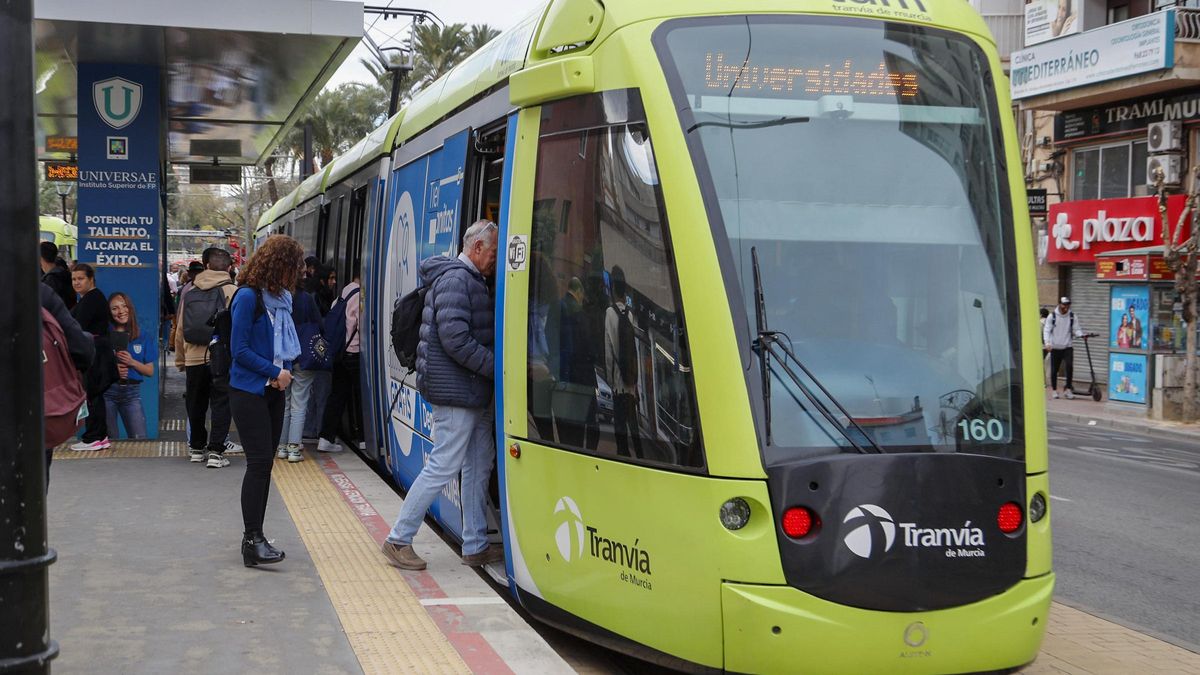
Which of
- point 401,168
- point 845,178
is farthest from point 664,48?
point 401,168

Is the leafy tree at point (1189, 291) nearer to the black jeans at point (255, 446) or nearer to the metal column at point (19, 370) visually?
the black jeans at point (255, 446)

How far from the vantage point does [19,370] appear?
137 inches

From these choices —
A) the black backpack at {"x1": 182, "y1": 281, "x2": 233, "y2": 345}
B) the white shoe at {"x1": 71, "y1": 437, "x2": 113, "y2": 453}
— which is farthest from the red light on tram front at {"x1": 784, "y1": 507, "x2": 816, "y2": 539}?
the white shoe at {"x1": 71, "y1": 437, "x2": 113, "y2": 453}

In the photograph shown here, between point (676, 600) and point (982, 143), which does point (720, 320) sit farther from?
point (982, 143)

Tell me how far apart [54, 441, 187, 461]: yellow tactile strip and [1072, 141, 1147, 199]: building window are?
21102 millimetres

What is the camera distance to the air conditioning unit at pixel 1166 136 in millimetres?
24578

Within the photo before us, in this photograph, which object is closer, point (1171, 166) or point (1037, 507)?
point (1037, 507)

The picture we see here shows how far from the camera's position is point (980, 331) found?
17.0 ft

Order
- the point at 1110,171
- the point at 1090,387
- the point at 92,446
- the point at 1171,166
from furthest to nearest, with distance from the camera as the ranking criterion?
1. the point at 1110,171
2. the point at 1090,387
3. the point at 1171,166
4. the point at 92,446

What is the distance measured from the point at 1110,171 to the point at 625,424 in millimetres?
24794

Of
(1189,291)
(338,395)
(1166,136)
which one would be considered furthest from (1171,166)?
(338,395)

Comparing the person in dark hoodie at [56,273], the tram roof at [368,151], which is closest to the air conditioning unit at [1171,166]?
the tram roof at [368,151]

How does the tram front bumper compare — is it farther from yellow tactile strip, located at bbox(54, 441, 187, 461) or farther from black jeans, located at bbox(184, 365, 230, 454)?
yellow tactile strip, located at bbox(54, 441, 187, 461)

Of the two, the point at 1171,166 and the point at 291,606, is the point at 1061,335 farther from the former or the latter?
the point at 291,606
